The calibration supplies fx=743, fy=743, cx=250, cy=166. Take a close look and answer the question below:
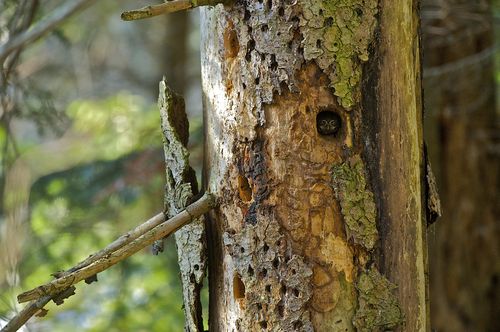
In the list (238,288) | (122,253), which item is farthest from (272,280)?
(122,253)

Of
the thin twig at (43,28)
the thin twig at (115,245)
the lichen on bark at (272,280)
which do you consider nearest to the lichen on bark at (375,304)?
the lichen on bark at (272,280)

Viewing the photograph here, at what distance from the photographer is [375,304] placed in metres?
1.87

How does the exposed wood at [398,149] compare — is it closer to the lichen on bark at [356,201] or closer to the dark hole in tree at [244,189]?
the lichen on bark at [356,201]

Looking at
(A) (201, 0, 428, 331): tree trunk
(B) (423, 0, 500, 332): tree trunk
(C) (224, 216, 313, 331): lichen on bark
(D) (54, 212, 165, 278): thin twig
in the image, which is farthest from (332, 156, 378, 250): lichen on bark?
(B) (423, 0, 500, 332): tree trunk

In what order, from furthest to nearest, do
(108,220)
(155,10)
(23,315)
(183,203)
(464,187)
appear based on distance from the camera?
(464,187) → (108,220) → (183,203) → (23,315) → (155,10)

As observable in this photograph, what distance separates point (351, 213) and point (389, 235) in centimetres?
13

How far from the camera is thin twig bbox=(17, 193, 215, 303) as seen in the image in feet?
5.92

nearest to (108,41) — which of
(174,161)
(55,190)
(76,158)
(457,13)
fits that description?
(76,158)

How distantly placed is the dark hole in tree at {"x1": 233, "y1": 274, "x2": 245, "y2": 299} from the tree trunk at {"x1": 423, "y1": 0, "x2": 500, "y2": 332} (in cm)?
376

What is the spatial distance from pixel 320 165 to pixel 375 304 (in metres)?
0.38

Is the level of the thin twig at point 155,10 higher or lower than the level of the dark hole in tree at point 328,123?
higher

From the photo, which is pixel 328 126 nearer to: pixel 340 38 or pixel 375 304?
pixel 340 38

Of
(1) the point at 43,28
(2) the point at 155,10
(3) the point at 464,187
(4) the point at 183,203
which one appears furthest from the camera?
(3) the point at 464,187

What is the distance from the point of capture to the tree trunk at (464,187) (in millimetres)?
Answer: 5445
